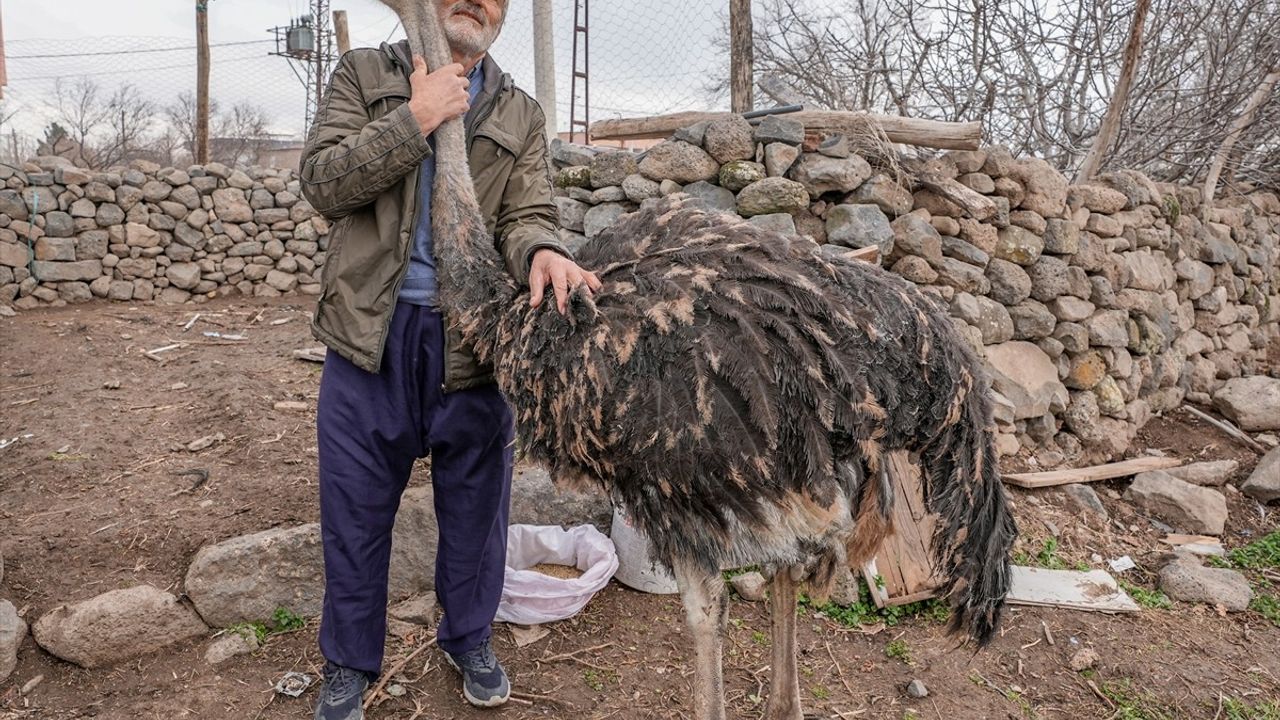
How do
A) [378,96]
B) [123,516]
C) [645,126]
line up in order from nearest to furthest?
[378,96] → [123,516] → [645,126]

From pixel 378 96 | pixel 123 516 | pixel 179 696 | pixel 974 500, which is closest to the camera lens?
pixel 974 500

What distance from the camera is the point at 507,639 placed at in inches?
122

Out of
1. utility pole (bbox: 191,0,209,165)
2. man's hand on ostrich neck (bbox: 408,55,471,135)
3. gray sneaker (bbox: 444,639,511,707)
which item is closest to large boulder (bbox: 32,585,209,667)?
gray sneaker (bbox: 444,639,511,707)

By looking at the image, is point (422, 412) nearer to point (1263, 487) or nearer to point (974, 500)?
point (974, 500)

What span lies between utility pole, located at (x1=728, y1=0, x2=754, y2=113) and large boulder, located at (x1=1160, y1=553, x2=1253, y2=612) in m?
3.30

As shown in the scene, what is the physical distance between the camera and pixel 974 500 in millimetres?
2072

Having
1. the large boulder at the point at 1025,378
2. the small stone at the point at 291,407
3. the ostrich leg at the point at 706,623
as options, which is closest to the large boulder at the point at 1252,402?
the large boulder at the point at 1025,378

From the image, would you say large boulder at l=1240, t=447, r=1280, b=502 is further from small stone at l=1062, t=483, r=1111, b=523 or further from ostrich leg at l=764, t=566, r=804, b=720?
ostrich leg at l=764, t=566, r=804, b=720

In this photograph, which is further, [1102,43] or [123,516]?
[1102,43]

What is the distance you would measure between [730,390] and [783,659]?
1.11m

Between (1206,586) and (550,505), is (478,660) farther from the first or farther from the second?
(1206,586)

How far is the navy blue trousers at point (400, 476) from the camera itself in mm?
2346

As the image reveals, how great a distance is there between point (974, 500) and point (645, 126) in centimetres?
394

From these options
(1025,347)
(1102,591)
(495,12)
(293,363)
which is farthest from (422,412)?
(1025,347)
